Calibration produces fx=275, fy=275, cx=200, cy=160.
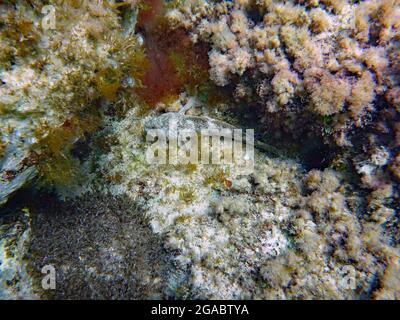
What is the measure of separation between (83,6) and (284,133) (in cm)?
379

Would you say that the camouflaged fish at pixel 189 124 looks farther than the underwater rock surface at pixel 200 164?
Yes

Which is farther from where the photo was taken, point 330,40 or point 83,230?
point 83,230

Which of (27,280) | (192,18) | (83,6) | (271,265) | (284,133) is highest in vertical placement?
(192,18)

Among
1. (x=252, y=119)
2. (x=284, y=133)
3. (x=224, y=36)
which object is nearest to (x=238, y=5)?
(x=224, y=36)

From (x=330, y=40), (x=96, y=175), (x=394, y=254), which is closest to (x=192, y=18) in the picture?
(x=330, y=40)

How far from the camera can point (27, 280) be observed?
443cm

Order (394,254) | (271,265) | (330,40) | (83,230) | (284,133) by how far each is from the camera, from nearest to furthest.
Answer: (394,254)
(271,265)
(330,40)
(83,230)
(284,133)

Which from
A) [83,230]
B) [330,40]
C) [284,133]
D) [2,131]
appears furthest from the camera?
[284,133]

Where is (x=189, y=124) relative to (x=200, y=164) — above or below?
above

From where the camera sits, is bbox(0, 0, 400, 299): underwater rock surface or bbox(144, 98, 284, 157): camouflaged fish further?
bbox(144, 98, 284, 157): camouflaged fish

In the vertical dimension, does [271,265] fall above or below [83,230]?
below

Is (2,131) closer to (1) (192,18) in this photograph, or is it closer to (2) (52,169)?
(2) (52,169)

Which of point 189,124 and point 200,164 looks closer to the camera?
point 200,164

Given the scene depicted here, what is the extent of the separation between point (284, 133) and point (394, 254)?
248cm
